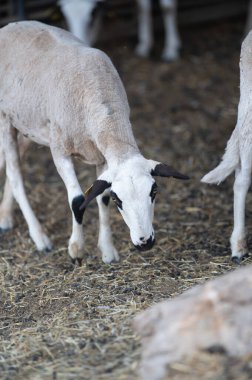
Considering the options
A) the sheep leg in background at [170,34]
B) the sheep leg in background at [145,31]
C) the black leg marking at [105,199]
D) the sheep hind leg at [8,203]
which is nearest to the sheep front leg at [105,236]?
the black leg marking at [105,199]

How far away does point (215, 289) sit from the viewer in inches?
180

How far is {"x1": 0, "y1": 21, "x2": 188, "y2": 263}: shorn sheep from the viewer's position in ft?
18.6

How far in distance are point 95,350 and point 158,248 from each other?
6.57 feet

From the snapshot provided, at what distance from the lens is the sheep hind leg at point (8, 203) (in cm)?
750

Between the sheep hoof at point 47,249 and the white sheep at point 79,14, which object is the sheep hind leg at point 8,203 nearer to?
the sheep hoof at point 47,249

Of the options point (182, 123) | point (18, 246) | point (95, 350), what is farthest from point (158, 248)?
point (182, 123)

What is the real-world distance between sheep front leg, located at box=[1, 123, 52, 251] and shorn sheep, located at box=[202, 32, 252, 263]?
65.4 inches

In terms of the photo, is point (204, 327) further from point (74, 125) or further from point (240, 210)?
point (74, 125)

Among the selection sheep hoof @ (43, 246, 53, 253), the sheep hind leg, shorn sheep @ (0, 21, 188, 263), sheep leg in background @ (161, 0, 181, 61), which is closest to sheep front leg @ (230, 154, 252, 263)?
shorn sheep @ (0, 21, 188, 263)

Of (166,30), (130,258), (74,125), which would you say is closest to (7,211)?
(130,258)

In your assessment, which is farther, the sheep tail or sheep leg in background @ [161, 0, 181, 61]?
sheep leg in background @ [161, 0, 181, 61]

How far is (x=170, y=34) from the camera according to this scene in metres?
12.1

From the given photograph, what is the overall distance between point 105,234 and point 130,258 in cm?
31

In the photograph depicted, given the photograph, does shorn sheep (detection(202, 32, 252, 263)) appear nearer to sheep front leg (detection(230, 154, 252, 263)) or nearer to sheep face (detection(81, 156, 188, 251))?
sheep front leg (detection(230, 154, 252, 263))
